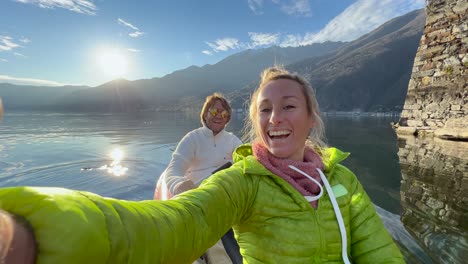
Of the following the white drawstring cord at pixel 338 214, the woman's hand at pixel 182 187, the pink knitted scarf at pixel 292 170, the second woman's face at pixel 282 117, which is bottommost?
the woman's hand at pixel 182 187

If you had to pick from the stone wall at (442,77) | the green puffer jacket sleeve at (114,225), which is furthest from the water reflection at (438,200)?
the green puffer jacket sleeve at (114,225)

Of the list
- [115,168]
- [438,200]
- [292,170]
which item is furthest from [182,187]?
[115,168]

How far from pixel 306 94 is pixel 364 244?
1.23 metres

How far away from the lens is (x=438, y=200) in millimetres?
6609

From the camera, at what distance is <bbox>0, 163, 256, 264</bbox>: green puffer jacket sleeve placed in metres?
0.76

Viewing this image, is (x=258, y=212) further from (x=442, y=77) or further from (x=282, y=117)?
(x=442, y=77)

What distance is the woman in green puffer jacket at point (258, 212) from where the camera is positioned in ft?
2.63

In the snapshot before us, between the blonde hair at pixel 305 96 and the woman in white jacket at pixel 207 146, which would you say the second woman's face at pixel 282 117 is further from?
the woman in white jacket at pixel 207 146

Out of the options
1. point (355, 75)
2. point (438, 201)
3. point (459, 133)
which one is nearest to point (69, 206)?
point (438, 201)

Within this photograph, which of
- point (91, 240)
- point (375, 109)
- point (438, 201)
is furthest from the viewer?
point (375, 109)

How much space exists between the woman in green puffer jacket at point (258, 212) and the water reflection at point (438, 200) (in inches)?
140

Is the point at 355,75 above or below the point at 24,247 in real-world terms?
above

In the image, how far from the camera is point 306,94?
2.30m

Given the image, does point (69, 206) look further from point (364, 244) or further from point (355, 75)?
point (355, 75)
